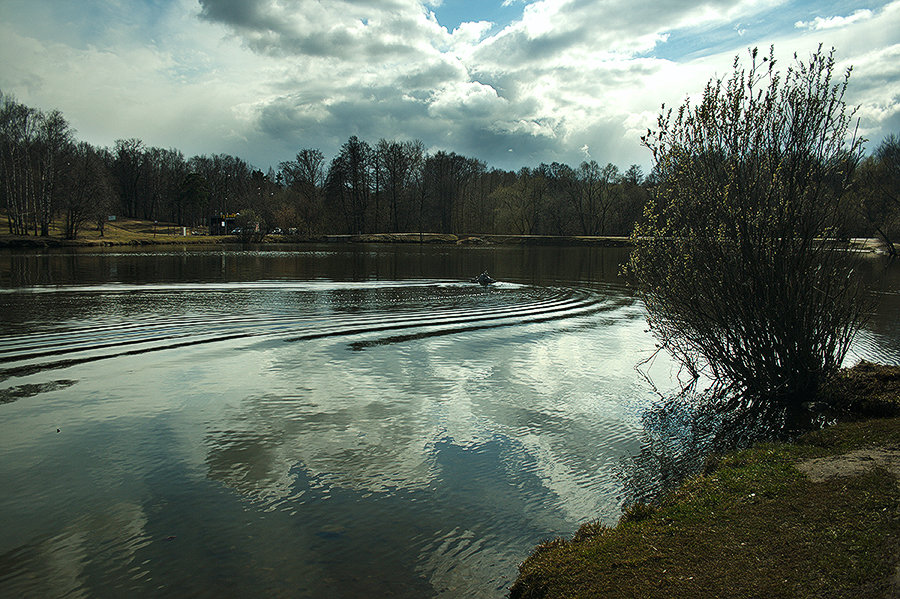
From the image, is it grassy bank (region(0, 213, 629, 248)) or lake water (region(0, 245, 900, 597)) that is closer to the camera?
lake water (region(0, 245, 900, 597))

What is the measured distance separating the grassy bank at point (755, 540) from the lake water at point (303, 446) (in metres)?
0.79

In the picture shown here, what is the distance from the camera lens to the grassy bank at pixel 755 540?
3.88m

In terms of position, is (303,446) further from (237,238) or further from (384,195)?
(384,195)

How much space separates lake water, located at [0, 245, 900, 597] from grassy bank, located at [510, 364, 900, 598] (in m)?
0.79

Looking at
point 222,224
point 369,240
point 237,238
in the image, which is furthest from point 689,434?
point 222,224

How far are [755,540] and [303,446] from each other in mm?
5555

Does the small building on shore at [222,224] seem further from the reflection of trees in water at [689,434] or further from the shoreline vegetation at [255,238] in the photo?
the reflection of trees in water at [689,434]

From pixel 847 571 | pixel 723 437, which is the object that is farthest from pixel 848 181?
pixel 847 571

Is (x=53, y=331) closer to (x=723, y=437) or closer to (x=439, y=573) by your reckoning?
(x=439, y=573)

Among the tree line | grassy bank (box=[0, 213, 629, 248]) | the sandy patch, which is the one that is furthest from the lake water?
the tree line

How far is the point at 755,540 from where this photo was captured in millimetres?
4504

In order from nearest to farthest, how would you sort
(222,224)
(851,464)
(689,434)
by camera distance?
1. (851,464)
2. (689,434)
3. (222,224)

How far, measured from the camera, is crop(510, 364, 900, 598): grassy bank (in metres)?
3.88

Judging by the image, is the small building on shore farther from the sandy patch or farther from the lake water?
the sandy patch
